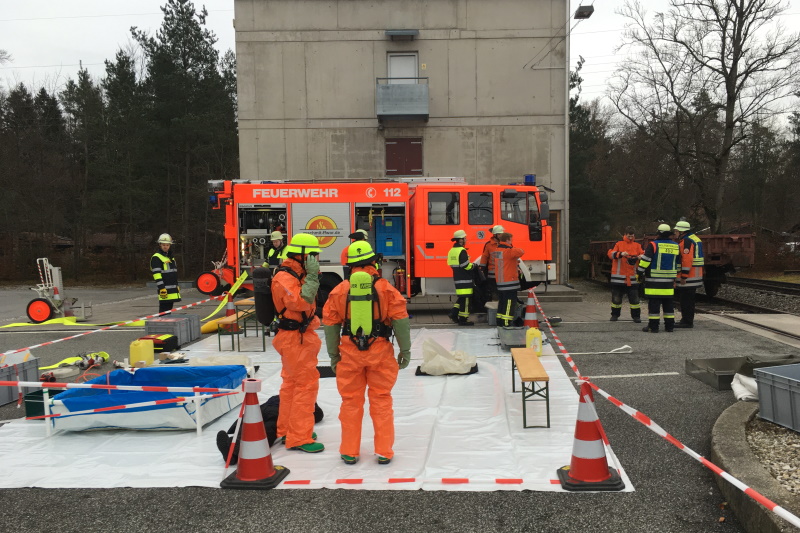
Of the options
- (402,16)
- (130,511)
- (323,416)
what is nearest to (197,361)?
(323,416)

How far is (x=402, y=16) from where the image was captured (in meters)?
19.8

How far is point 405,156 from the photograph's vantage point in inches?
798

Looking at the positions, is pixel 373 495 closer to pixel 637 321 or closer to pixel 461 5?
pixel 637 321

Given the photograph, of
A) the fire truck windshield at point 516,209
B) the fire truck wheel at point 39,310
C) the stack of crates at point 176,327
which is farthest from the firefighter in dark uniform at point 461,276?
the fire truck wheel at point 39,310

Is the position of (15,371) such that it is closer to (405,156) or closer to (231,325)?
(231,325)

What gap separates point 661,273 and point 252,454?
821 cm

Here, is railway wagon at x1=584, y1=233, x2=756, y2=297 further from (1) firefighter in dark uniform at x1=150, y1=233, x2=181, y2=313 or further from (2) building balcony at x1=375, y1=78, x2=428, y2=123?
(1) firefighter in dark uniform at x1=150, y1=233, x2=181, y2=313

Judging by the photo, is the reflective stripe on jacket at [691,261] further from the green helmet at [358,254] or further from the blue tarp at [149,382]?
the blue tarp at [149,382]

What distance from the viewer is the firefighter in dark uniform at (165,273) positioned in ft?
34.2

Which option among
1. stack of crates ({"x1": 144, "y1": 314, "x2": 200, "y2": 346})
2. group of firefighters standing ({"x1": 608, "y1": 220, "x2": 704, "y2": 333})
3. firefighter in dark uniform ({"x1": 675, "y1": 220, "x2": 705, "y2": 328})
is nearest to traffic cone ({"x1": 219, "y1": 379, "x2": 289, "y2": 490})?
stack of crates ({"x1": 144, "y1": 314, "x2": 200, "y2": 346})

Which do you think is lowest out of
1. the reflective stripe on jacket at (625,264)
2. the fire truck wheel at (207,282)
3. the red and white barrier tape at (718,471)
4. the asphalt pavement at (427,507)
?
the asphalt pavement at (427,507)

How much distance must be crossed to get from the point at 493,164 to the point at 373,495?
1717cm

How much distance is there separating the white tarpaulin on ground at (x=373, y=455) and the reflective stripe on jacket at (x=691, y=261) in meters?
4.95

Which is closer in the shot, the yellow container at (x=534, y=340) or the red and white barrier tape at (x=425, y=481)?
the red and white barrier tape at (x=425, y=481)
